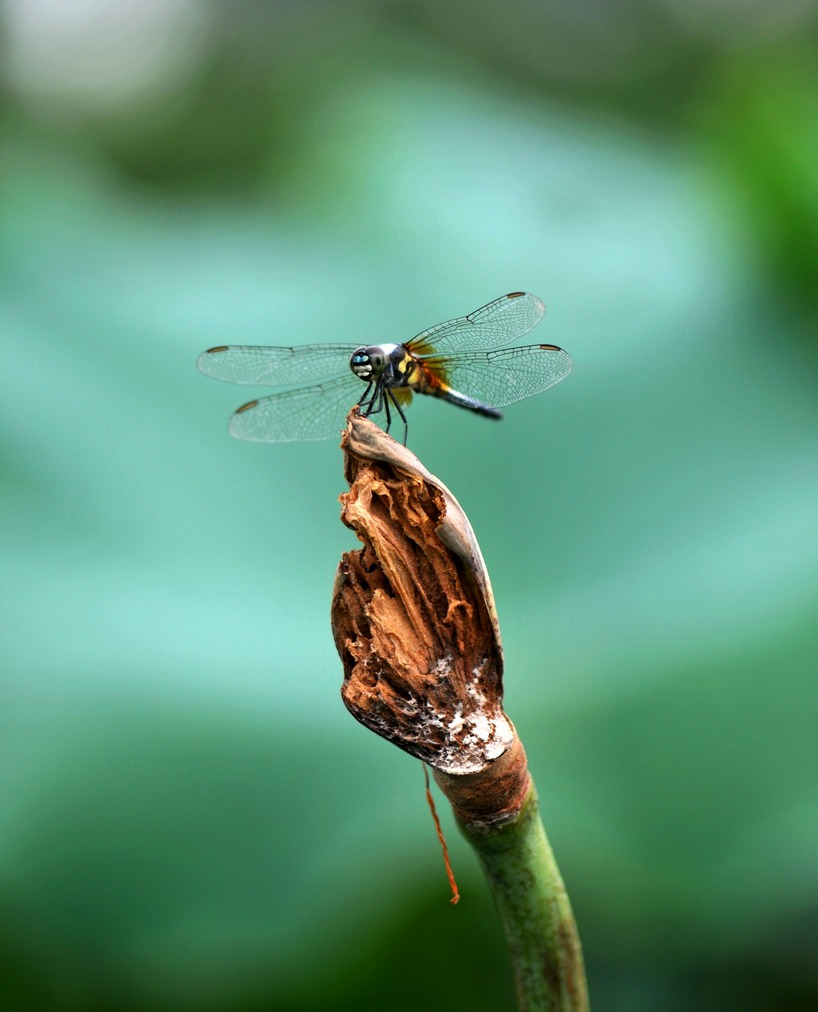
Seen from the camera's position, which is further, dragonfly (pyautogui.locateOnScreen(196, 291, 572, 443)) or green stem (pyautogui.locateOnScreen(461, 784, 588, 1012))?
dragonfly (pyautogui.locateOnScreen(196, 291, 572, 443))

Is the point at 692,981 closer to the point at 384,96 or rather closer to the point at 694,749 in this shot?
the point at 694,749

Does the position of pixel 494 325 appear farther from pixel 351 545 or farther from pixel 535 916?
pixel 535 916

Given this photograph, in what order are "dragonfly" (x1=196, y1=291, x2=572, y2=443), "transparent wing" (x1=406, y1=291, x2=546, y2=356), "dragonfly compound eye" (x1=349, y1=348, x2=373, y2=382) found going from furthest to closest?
"transparent wing" (x1=406, y1=291, x2=546, y2=356) → "dragonfly" (x1=196, y1=291, x2=572, y2=443) → "dragonfly compound eye" (x1=349, y1=348, x2=373, y2=382)

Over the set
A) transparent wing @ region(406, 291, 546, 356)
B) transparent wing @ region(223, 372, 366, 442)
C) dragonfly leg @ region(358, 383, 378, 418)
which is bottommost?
dragonfly leg @ region(358, 383, 378, 418)

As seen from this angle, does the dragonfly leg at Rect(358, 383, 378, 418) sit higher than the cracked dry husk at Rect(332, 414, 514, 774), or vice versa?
the dragonfly leg at Rect(358, 383, 378, 418)

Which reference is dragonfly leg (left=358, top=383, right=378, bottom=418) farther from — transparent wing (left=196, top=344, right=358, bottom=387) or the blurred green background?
the blurred green background

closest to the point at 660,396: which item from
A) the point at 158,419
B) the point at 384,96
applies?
the point at 158,419

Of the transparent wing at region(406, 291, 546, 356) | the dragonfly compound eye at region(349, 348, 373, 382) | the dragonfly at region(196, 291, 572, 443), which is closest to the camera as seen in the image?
the dragonfly compound eye at region(349, 348, 373, 382)

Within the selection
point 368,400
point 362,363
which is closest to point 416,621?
point 362,363

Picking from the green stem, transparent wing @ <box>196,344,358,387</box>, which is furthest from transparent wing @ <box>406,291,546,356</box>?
the green stem
